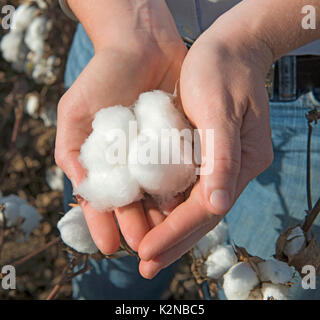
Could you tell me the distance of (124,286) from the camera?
1353mm

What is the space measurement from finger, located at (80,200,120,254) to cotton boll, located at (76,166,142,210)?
2cm

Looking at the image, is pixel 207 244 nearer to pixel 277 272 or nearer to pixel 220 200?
pixel 277 272

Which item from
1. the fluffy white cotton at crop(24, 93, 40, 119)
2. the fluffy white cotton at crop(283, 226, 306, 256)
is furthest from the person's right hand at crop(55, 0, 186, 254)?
the fluffy white cotton at crop(24, 93, 40, 119)

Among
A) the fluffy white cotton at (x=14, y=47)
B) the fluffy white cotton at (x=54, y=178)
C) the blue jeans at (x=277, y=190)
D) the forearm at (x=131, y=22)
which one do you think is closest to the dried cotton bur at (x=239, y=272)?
the blue jeans at (x=277, y=190)

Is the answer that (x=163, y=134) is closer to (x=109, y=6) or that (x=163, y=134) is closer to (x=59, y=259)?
(x=109, y=6)

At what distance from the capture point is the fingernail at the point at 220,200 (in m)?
0.73

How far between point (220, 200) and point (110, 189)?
9.9 inches

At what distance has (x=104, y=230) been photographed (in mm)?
843

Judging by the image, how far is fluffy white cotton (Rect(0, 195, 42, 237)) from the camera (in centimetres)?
120

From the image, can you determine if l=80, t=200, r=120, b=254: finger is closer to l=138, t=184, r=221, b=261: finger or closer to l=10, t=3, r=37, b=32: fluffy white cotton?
l=138, t=184, r=221, b=261: finger

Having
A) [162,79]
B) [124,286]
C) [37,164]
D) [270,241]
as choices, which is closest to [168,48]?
[162,79]

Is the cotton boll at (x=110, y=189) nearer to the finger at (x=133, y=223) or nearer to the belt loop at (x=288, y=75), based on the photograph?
the finger at (x=133, y=223)

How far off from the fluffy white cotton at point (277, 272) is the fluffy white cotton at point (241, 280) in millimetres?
34

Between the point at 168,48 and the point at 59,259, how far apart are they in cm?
126
